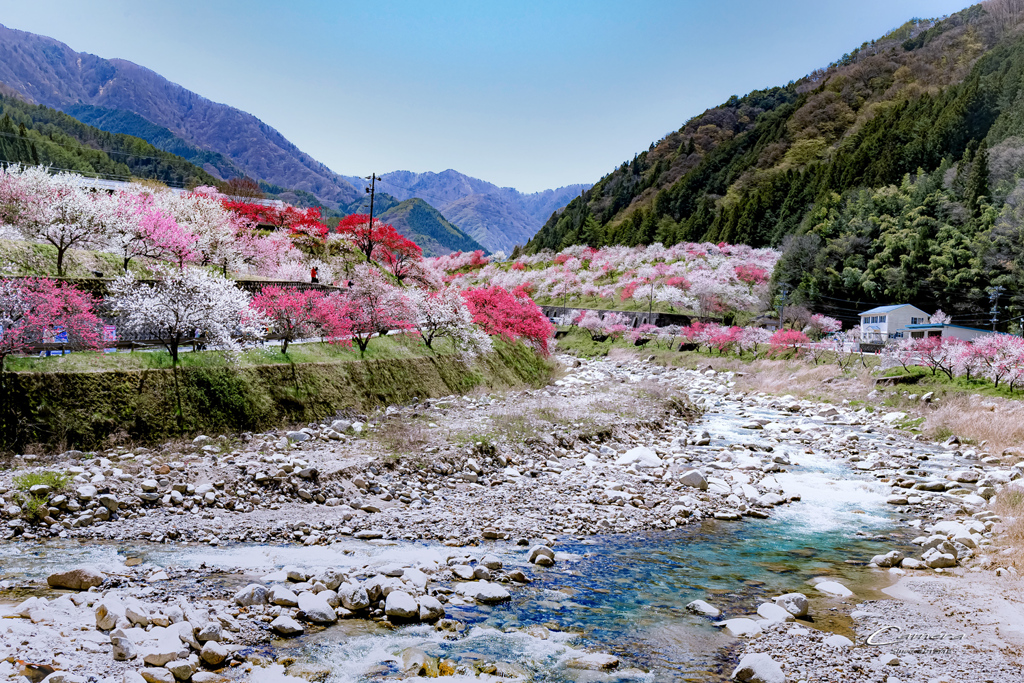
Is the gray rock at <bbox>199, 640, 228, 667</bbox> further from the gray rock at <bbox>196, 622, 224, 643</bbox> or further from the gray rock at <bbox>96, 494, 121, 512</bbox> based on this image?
the gray rock at <bbox>96, 494, 121, 512</bbox>

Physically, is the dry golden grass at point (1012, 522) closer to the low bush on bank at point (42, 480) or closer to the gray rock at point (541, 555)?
the gray rock at point (541, 555)

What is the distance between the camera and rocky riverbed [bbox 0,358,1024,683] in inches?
224

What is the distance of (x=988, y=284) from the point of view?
4638 cm

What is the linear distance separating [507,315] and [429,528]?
22396 millimetres

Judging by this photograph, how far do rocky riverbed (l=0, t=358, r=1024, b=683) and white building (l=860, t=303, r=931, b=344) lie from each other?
35337mm

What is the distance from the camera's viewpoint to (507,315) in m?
31.5

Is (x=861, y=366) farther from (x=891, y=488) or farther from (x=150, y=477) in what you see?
(x=150, y=477)

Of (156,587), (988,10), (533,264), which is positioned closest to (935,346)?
(156,587)

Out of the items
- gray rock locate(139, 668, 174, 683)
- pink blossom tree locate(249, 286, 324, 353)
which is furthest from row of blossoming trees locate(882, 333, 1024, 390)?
gray rock locate(139, 668, 174, 683)

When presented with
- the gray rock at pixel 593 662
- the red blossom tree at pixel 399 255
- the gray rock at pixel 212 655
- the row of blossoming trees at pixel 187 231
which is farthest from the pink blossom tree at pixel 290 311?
the red blossom tree at pixel 399 255

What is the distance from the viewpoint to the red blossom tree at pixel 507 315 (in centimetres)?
3005

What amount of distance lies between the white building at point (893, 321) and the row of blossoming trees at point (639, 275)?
1389 centimetres

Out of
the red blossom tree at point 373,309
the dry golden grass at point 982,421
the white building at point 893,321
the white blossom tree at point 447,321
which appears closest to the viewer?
the dry golden grass at point 982,421

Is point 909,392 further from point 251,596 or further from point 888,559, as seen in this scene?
point 251,596
